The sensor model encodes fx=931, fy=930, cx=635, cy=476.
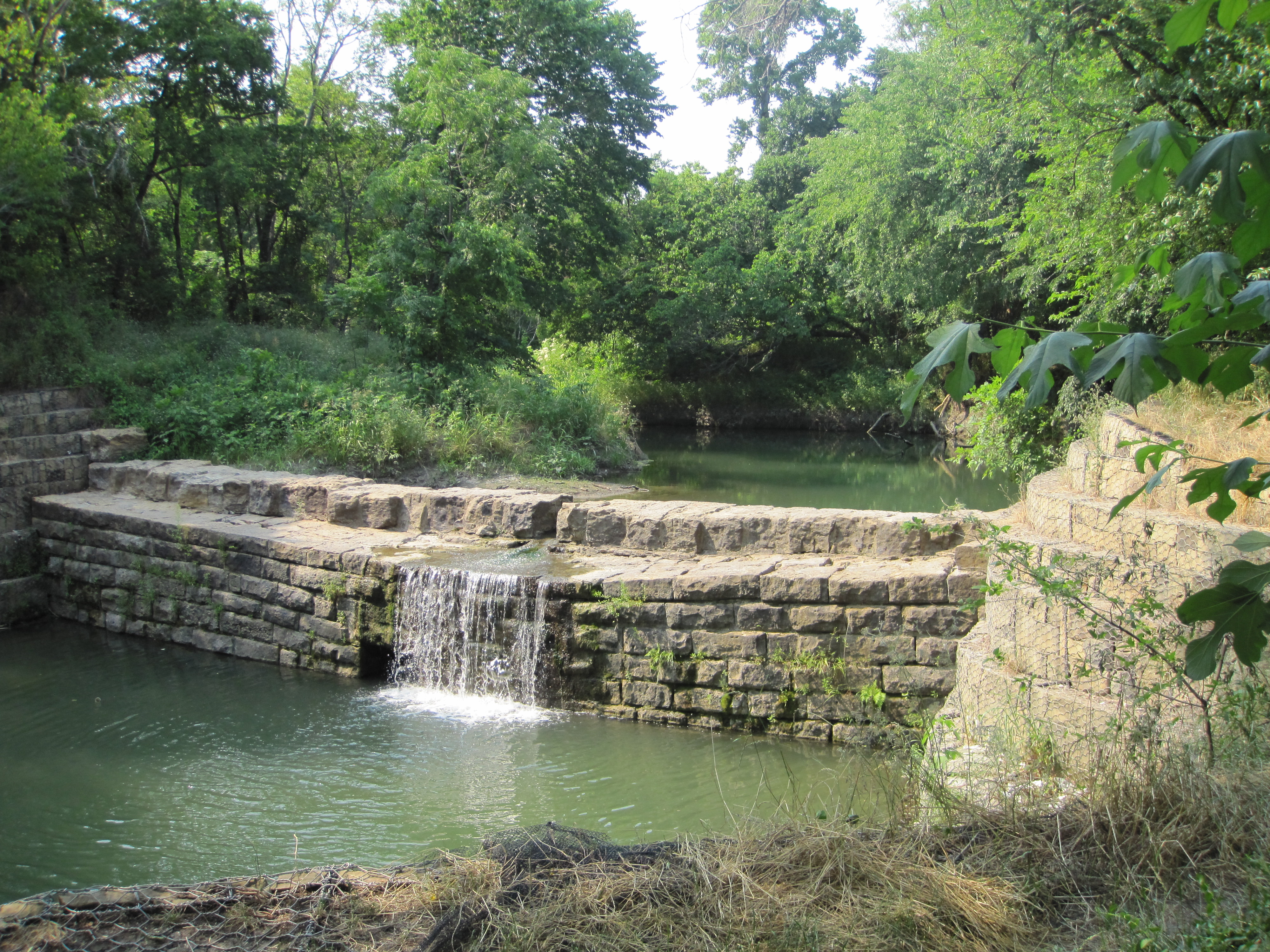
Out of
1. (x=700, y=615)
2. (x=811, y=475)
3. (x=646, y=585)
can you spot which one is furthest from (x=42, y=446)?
(x=811, y=475)

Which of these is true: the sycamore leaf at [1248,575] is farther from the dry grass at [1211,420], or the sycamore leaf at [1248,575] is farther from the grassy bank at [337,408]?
→ the grassy bank at [337,408]

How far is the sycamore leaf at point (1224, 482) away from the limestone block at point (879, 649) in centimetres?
371

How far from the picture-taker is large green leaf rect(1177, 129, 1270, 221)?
1628 millimetres

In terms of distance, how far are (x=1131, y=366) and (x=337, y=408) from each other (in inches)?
431

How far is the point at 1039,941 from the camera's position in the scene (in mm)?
2381

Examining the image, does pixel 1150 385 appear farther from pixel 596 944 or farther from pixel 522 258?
pixel 522 258

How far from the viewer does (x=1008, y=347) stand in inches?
73.7

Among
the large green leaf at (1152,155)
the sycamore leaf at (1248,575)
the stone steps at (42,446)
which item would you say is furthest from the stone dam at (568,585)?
the large green leaf at (1152,155)

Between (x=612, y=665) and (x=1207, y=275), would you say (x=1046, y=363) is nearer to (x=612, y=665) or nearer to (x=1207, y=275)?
(x=1207, y=275)

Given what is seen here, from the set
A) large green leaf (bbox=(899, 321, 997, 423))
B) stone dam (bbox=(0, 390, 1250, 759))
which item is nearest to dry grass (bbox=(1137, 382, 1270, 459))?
stone dam (bbox=(0, 390, 1250, 759))

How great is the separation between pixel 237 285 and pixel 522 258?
635cm

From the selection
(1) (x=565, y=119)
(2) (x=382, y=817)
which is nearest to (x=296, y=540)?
(2) (x=382, y=817)

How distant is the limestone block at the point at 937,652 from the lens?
5.57 metres

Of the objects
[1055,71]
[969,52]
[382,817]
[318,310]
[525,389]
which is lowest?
[382,817]
